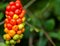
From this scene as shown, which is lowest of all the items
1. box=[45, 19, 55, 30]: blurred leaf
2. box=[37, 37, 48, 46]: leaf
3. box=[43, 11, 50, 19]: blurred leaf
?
box=[37, 37, 48, 46]: leaf

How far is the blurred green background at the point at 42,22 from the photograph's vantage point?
6.55ft

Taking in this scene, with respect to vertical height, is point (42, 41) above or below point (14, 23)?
below

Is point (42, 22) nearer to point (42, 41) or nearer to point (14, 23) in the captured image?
point (42, 41)

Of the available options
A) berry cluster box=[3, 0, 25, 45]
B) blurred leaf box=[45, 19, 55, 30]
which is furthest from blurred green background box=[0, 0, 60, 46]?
berry cluster box=[3, 0, 25, 45]

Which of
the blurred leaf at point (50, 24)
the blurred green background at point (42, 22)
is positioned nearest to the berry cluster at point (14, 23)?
the blurred green background at point (42, 22)

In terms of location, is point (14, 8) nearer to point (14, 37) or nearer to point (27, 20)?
point (14, 37)

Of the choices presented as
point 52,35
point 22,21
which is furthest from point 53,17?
point 22,21

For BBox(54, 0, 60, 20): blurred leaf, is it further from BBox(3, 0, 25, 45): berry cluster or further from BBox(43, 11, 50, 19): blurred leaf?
BBox(3, 0, 25, 45): berry cluster

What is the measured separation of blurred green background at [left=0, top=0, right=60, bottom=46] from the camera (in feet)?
6.55

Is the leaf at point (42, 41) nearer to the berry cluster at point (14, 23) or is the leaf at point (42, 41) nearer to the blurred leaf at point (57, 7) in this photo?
the blurred leaf at point (57, 7)

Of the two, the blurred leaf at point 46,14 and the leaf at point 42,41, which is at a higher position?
the blurred leaf at point 46,14

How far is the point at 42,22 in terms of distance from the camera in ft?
6.79

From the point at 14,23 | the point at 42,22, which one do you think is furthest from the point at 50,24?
the point at 14,23

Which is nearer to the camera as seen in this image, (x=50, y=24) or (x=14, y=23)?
(x=14, y=23)
